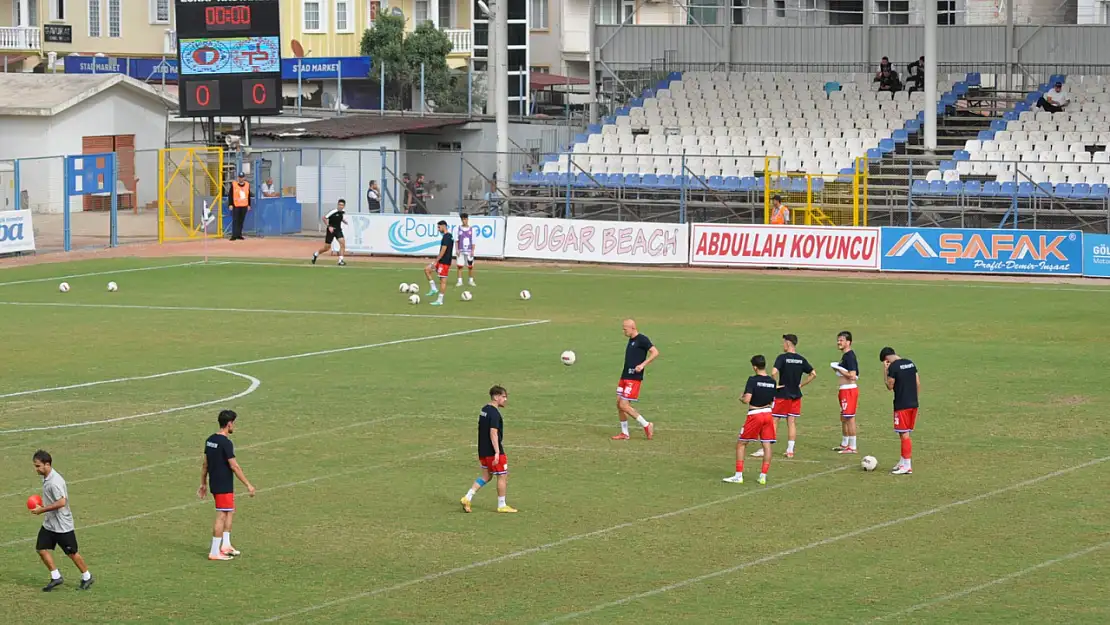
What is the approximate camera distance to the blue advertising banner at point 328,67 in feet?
276

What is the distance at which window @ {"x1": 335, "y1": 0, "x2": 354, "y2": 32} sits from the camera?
297ft

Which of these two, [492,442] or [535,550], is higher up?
[492,442]

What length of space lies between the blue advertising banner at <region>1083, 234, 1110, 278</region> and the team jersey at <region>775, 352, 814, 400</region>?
24323 mm

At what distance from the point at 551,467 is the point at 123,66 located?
68.4 metres

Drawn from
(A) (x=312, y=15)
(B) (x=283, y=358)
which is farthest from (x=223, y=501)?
(A) (x=312, y=15)

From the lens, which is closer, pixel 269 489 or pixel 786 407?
pixel 269 489

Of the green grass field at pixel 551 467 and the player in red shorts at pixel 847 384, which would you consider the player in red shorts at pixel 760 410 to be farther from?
the player in red shorts at pixel 847 384

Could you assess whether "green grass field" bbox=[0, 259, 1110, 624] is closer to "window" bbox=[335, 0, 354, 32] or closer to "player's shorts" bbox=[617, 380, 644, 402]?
"player's shorts" bbox=[617, 380, 644, 402]

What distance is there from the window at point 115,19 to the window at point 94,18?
1.99ft

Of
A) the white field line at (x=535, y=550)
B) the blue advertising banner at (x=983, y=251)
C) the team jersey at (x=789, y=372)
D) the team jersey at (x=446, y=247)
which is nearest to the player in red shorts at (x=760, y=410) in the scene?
the white field line at (x=535, y=550)

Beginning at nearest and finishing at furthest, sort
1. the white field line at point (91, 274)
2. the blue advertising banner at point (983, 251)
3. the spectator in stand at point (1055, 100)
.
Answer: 1. the blue advertising banner at point (983, 251)
2. the white field line at point (91, 274)
3. the spectator in stand at point (1055, 100)

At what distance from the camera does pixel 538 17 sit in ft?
310

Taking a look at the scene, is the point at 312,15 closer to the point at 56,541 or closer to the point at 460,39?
the point at 460,39

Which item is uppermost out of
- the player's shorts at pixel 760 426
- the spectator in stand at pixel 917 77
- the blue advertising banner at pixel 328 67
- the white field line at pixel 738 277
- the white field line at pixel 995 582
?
the blue advertising banner at pixel 328 67
